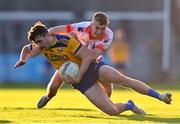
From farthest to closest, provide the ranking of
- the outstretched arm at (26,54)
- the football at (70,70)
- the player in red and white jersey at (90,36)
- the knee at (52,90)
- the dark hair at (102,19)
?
the knee at (52,90), the player in red and white jersey at (90,36), the outstretched arm at (26,54), the dark hair at (102,19), the football at (70,70)

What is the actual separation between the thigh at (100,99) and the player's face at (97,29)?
96 cm

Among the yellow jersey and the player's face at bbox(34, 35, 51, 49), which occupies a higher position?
the player's face at bbox(34, 35, 51, 49)

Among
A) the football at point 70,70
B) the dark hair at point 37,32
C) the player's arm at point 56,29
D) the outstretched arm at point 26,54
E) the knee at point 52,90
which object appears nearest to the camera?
the dark hair at point 37,32

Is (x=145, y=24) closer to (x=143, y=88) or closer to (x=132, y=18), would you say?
(x=132, y=18)

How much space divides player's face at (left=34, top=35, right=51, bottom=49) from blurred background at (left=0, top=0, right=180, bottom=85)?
19596 mm

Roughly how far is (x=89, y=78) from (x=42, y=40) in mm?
1001

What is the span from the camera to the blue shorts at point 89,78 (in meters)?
12.7

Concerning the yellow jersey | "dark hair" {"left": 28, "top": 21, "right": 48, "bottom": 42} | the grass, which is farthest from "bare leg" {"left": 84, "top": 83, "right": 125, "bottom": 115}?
"dark hair" {"left": 28, "top": 21, "right": 48, "bottom": 42}

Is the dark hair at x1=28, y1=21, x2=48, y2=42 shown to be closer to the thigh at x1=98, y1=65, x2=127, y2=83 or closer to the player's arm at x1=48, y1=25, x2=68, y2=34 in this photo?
the player's arm at x1=48, y1=25, x2=68, y2=34

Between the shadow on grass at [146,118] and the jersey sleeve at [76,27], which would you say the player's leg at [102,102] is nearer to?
the shadow on grass at [146,118]

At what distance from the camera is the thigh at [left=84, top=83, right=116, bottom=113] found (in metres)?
12.5

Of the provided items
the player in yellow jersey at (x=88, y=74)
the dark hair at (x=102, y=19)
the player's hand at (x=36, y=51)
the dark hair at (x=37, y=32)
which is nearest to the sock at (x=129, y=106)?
Result: the player in yellow jersey at (x=88, y=74)

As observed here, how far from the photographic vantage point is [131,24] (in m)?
35.0

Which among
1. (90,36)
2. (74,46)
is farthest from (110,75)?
(90,36)
